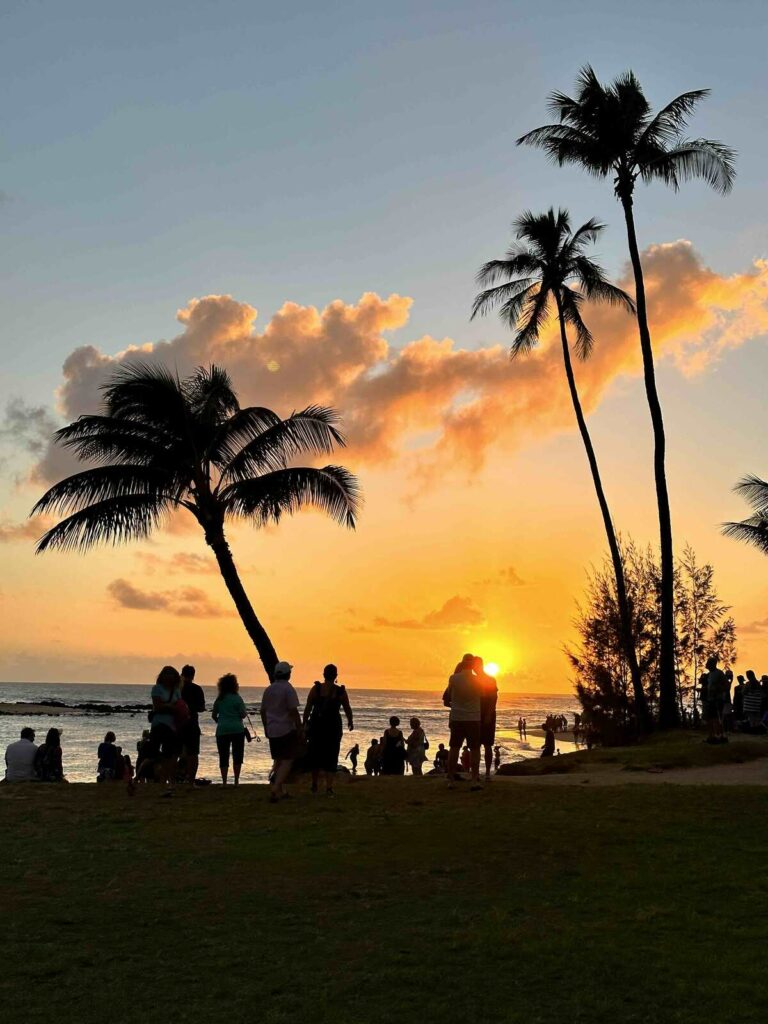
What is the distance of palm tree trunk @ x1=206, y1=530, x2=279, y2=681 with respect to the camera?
22.4m

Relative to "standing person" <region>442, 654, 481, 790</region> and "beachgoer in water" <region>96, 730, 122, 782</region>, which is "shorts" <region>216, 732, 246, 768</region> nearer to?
"standing person" <region>442, 654, 481, 790</region>

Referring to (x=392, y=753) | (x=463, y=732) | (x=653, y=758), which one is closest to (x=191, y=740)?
(x=463, y=732)

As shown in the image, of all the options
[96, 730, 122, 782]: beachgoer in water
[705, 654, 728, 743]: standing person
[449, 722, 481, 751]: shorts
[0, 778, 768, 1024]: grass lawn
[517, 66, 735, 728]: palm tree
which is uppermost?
[517, 66, 735, 728]: palm tree

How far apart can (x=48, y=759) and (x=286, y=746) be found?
6.44 m

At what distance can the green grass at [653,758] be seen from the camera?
2070 cm

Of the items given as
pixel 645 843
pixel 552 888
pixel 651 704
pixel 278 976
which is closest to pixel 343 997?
pixel 278 976

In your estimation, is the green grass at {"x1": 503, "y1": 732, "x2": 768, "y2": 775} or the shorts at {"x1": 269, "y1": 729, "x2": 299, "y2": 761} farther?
the green grass at {"x1": 503, "y1": 732, "x2": 768, "y2": 775}

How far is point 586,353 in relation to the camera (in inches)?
1355

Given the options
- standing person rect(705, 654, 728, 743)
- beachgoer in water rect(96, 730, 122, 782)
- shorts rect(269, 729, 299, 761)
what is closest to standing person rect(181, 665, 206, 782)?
shorts rect(269, 729, 299, 761)

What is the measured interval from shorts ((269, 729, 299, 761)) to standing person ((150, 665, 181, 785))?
5.88 feet

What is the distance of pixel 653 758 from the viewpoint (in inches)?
823

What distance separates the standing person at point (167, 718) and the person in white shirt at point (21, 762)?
143 inches

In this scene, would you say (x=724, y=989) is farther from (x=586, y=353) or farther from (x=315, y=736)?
(x=586, y=353)

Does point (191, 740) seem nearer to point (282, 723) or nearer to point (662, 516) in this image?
point (282, 723)
